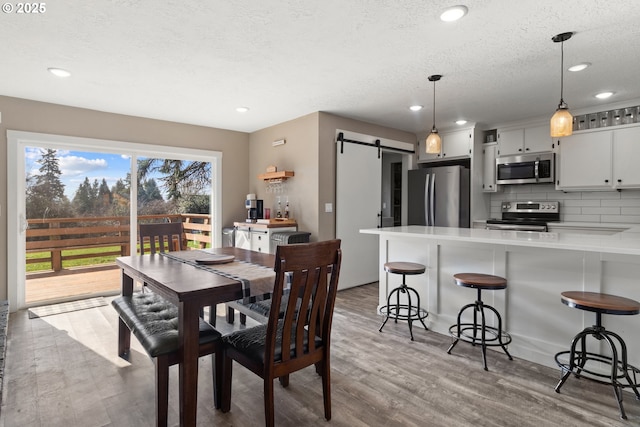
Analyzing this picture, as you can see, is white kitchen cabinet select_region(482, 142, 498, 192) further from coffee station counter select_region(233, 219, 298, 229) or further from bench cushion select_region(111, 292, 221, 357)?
bench cushion select_region(111, 292, 221, 357)

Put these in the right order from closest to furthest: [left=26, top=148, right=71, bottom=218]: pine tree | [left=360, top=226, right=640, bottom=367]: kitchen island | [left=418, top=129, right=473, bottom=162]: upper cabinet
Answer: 1. [left=360, top=226, right=640, bottom=367]: kitchen island
2. [left=26, top=148, right=71, bottom=218]: pine tree
3. [left=418, top=129, right=473, bottom=162]: upper cabinet

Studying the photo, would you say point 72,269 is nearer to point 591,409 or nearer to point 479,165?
point 591,409

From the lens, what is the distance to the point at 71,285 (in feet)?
13.9

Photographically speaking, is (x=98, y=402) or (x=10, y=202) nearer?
(x=98, y=402)

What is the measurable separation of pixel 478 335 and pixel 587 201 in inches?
119

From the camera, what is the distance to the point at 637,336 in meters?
2.19

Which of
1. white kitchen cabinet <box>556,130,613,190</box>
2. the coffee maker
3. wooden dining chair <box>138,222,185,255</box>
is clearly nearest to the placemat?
wooden dining chair <box>138,222,185,255</box>

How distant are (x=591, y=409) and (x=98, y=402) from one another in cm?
281

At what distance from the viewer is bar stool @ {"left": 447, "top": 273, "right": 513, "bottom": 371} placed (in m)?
2.48

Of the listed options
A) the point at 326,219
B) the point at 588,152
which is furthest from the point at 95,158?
the point at 588,152

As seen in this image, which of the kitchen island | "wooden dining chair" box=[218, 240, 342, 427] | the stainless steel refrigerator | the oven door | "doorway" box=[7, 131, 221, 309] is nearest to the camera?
"wooden dining chair" box=[218, 240, 342, 427]

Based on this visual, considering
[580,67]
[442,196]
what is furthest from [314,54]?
[442,196]

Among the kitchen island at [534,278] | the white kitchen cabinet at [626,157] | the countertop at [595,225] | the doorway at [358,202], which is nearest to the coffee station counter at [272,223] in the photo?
the doorway at [358,202]

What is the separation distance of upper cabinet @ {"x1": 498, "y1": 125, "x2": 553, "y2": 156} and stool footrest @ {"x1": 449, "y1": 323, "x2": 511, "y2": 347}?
10.1 feet
